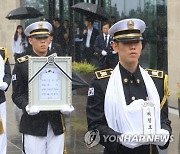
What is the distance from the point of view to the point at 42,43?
6.34 m

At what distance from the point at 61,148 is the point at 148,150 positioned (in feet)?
7.06

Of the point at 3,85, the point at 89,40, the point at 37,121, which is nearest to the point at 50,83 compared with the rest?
the point at 37,121

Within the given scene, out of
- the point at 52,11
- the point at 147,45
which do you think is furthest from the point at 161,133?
the point at 52,11

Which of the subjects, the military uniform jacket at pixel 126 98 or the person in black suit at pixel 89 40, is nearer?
the military uniform jacket at pixel 126 98

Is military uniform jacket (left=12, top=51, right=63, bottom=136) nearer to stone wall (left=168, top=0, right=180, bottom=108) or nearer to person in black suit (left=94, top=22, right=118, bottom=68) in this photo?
person in black suit (left=94, top=22, right=118, bottom=68)

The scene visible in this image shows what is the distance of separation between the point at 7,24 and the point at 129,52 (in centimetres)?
2540

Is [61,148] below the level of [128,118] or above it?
below

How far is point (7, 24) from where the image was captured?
95.5ft

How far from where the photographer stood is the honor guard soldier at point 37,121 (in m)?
6.13

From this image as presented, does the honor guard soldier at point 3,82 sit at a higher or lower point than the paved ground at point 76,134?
higher

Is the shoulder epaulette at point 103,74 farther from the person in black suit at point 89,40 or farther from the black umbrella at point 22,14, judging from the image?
the black umbrella at point 22,14

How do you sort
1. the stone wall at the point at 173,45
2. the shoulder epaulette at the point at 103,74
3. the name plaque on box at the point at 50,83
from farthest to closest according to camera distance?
the stone wall at the point at 173,45
the name plaque on box at the point at 50,83
the shoulder epaulette at the point at 103,74

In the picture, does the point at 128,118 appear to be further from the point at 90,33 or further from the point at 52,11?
the point at 52,11

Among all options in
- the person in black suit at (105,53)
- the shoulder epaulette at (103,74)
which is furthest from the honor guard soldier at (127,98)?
the person in black suit at (105,53)
